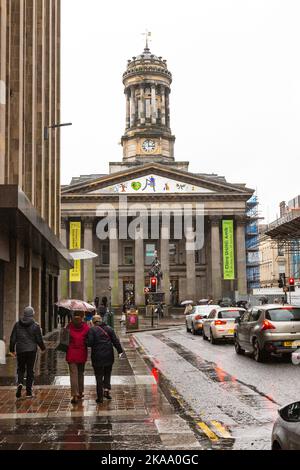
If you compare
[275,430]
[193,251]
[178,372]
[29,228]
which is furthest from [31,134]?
A: [193,251]

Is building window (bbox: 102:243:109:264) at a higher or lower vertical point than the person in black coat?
higher

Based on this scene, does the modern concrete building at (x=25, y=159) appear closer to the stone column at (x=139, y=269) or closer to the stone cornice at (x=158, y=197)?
the stone cornice at (x=158, y=197)

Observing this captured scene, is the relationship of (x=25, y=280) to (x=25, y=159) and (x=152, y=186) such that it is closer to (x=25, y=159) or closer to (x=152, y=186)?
(x=25, y=159)

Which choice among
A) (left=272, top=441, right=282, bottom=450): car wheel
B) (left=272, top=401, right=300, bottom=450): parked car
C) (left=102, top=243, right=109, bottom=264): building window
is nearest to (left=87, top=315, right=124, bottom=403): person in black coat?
(left=272, top=441, right=282, bottom=450): car wheel

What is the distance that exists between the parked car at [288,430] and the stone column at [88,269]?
204 feet

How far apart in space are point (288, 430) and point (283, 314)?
12533mm

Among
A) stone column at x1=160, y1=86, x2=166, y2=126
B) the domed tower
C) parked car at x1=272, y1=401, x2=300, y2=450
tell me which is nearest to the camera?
parked car at x1=272, y1=401, x2=300, y2=450

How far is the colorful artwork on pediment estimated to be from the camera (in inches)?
2697

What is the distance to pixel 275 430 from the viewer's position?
5.30 meters

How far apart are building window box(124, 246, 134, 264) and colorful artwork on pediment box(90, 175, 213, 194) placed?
9220 mm

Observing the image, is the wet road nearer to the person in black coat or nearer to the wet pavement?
the wet pavement

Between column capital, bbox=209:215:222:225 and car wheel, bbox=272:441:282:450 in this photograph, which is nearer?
car wheel, bbox=272:441:282:450

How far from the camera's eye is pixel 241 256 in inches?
2699

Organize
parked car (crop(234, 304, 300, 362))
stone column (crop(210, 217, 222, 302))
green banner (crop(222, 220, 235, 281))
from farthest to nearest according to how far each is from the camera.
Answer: stone column (crop(210, 217, 222, 302)) → green banner (crop(222, 220, 235, 281)) → parked car (crop(234, 304, 300, 362))
